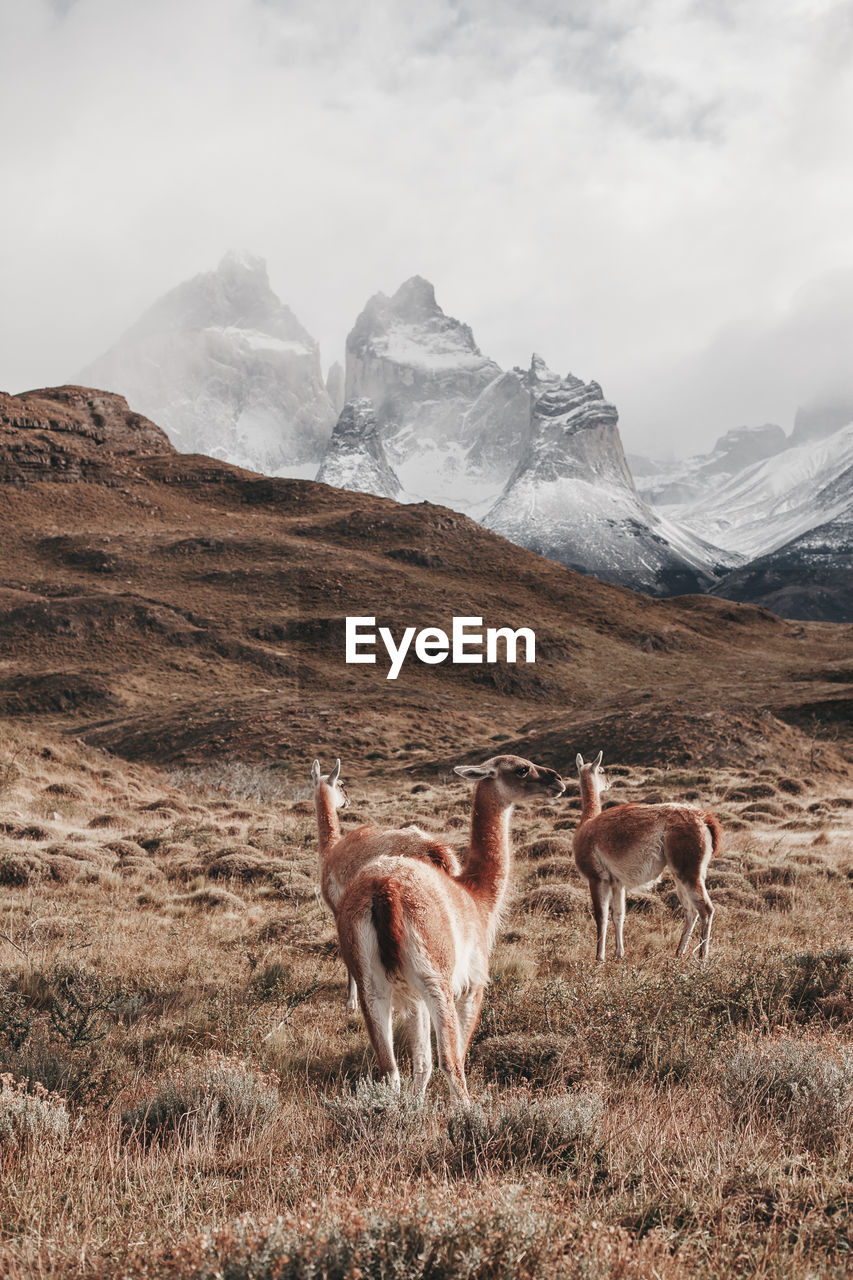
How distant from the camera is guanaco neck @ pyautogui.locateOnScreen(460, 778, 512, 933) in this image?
5.07 m

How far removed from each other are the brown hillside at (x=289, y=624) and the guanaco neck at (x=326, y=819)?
76.3ft

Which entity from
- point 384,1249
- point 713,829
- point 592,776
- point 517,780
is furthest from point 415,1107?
point 592,776

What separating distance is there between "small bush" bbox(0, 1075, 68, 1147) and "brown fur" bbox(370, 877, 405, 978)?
1.61 meters

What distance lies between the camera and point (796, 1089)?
3.91 meters

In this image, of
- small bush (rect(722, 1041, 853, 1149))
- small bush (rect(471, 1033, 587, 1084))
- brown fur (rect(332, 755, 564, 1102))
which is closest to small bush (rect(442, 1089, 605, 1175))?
brown fur (rect(332, 755, 564, 1102))

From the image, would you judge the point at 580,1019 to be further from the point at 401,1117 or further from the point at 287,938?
the point at 287,938

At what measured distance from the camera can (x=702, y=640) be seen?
72.8 metres

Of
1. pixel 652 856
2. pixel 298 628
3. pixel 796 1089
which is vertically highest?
pixel 298 628

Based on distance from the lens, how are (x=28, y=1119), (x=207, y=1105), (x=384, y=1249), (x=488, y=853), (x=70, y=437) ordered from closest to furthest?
(x=384, y=1249) → (x=28, y=1119) → (x=207, y=1105) → (x=488, y=853) → (x=70, y=437)

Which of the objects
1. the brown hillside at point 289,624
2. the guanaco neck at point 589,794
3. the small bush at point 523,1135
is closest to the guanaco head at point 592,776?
the guanaco neck at point 589,794

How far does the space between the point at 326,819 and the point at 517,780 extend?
2.99 meters

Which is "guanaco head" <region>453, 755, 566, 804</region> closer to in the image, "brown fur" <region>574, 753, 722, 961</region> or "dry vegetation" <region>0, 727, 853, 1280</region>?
"dry vegetation" <region>0, 727, 853, 1280</region>

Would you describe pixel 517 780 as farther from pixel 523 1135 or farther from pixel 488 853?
pixel 523 1135

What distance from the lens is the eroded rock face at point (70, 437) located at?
76.9 m
